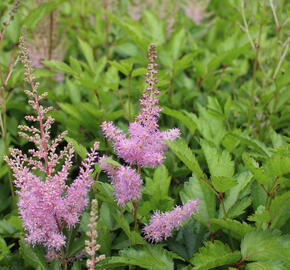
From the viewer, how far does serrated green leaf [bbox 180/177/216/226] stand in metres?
1.70

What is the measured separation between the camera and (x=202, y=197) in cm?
175

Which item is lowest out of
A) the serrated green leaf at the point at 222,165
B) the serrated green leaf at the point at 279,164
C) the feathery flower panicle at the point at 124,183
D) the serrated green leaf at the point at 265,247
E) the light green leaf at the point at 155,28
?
the serrated green leaf at the point at 265,247

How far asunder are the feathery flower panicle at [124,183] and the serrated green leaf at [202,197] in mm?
351

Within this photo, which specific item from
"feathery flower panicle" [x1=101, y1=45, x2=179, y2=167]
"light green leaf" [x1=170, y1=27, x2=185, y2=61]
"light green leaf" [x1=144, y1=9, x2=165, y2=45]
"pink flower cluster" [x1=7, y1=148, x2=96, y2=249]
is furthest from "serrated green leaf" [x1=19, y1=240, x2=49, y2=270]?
"light green leaf" [x1=144, y1=9, x2=165, y2=45]

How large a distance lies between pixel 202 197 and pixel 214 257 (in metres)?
0.30

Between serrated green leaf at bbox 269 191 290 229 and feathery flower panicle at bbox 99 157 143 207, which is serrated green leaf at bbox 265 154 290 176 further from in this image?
feathery flower panicle at bbox 99 157 143 207

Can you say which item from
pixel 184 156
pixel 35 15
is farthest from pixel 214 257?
pixel 35 15

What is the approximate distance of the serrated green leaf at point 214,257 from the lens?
139cm

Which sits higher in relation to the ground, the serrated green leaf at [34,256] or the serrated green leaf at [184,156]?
the serrated green leaf at [184,156]

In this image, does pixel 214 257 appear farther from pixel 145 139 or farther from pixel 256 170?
pixel 145 139

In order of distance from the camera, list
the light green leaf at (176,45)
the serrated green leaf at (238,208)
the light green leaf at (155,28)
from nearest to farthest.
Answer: the serrated green leaf at (238,208) < the light green leaf at (176,45) < the light green leaf at (155,28)

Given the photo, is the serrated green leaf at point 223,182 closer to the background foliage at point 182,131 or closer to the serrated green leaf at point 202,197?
the background foliage at point 182,131

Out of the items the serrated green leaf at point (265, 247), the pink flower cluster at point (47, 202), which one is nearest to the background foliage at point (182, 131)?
the serrated green leaf at point (265, 247)

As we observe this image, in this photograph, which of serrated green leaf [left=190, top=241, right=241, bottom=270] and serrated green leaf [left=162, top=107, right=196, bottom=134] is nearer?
serrated green leaf [left=190, top=241, right=241, bottom=270]
